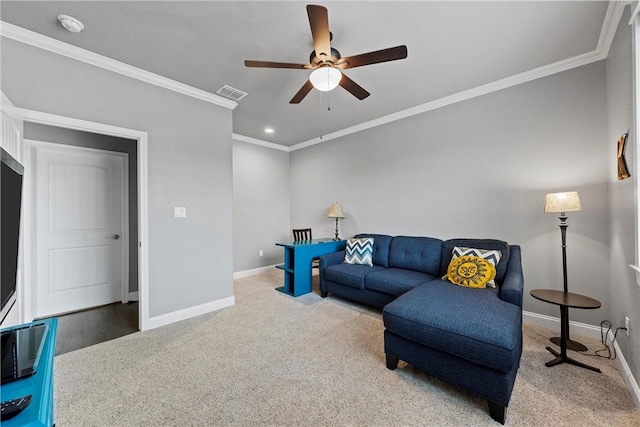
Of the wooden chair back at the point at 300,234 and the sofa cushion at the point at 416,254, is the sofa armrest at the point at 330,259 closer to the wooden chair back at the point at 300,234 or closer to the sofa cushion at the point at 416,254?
the sofa cushion at the point at 416,254

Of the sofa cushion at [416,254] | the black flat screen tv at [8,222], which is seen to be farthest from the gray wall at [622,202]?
the black flat screen tv at [8,222]

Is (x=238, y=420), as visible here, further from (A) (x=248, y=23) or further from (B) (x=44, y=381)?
(A) (x=248, y=23)

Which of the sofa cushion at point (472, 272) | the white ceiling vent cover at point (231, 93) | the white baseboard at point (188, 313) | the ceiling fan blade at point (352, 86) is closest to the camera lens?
the ceiling fan blade at point (352, 86)

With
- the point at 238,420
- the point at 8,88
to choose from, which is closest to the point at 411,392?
the point at 238,420

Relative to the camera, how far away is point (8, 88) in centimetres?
201

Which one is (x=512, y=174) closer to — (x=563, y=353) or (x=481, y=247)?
(x=481, y=247)

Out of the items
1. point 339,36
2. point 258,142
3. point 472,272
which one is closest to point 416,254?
point 472,272

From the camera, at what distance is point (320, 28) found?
1655 millimetres

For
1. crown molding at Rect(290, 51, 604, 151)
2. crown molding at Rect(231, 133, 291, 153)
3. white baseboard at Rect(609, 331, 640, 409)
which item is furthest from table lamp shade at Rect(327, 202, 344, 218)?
white baseboard at Rect(609, 331, 640, 409)

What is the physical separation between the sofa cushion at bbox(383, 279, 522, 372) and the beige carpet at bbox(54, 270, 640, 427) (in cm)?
34

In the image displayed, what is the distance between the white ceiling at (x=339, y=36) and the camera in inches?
73.1

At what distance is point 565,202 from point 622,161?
0.45 meters

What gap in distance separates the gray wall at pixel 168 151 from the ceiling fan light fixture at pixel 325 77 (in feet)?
6.01

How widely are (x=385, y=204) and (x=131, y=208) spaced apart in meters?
3.76
